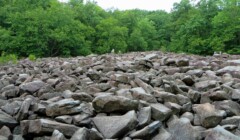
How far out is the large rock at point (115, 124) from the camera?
2377 mm

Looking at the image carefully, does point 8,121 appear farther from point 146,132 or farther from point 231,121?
point 231,121

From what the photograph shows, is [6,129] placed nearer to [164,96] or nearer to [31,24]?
[164,96]

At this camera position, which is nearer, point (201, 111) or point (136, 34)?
point (201, 111)

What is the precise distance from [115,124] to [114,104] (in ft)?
0.99

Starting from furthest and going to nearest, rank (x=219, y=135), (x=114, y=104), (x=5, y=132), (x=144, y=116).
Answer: (x=114, y=104), (x=144, y=116), (x=5, y=132), (x=219, y=135)

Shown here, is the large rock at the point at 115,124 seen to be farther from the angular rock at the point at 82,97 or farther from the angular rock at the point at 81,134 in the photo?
the angular rock at the point at 82,97

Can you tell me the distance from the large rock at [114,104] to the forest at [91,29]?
24170 millimetres

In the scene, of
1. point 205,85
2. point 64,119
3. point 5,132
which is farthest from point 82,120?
point 205,85

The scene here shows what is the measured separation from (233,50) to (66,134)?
111ft

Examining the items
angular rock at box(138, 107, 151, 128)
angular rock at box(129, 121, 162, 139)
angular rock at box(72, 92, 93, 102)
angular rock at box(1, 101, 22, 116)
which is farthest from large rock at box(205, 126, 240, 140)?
angular rock at box(1, 101, 22, 116)

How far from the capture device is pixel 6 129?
8.35ft

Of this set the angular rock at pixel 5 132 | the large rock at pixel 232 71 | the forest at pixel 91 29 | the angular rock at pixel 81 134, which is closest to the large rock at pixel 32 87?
the angular rock at pixel 5 132

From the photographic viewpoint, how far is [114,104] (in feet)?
8.96

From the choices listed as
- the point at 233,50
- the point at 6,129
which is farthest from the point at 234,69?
the point at 233,50
